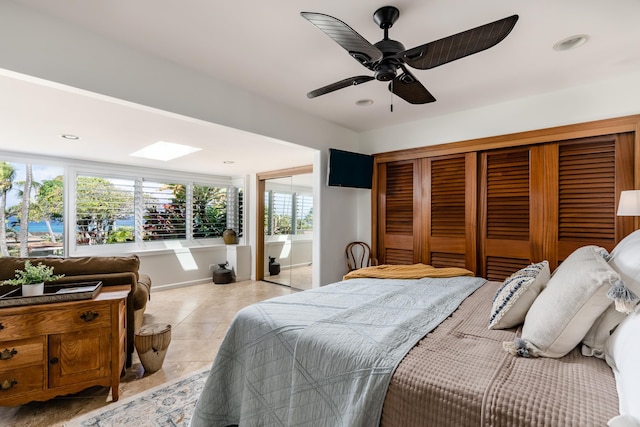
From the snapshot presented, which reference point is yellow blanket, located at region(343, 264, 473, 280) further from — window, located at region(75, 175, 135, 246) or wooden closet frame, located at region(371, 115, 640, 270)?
window, located at region(75, 175, 135, 246)

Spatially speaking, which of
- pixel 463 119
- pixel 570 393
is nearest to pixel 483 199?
pixel 463 119

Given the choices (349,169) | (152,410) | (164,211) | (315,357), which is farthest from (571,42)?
(164,211)

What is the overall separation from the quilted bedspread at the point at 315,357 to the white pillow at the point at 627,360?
603 millimetres

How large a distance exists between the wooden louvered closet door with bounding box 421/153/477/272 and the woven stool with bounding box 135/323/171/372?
112 inches

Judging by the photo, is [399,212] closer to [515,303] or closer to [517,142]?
[517,142]

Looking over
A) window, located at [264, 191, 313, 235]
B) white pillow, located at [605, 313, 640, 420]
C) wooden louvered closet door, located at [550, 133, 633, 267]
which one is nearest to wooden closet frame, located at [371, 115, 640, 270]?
wooden louvered closet door, located at [550, 133, 633, 267]

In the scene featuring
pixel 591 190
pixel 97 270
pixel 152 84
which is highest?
pixel 152 84

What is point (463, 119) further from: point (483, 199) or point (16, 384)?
point (16, 384)

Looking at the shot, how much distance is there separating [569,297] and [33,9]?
3034 mm

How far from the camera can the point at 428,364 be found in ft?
→ 3.56

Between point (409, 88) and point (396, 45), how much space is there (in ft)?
1.41

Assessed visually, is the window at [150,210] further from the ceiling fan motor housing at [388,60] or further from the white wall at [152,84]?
the ceiling fan motor housing at [388,60]

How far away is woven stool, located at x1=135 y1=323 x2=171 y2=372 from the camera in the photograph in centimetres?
237

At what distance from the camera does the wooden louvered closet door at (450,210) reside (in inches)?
131
